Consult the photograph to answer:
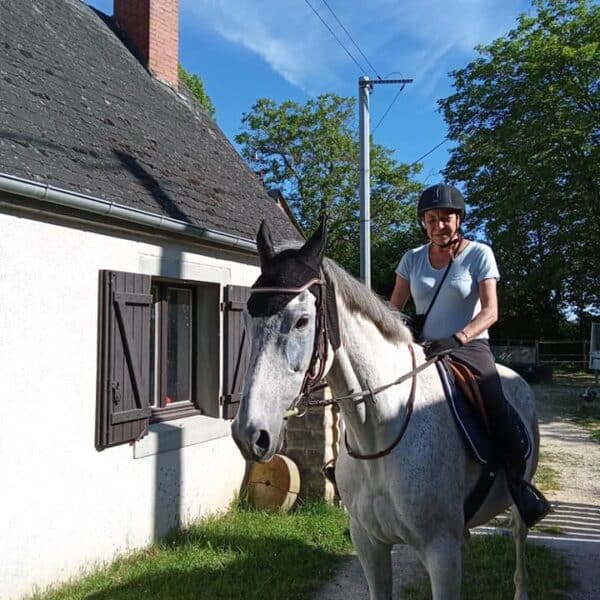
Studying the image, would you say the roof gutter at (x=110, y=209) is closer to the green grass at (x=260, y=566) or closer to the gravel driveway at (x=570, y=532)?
the green grass at (x=260, y=566)

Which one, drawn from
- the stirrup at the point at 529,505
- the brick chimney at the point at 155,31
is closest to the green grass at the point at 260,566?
the stirrup at the point at 529,505

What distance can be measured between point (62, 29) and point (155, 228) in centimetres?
425

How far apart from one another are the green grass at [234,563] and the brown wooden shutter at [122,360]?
101cm

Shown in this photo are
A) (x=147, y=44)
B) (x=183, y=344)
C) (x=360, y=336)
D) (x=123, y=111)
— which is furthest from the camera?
(x=147, y=44)

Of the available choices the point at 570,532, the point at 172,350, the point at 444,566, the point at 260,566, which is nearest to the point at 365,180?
the point at 172,350

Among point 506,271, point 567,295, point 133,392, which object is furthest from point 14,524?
point 567,295

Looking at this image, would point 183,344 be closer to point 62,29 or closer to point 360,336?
point 360,336

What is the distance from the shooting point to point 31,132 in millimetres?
4773

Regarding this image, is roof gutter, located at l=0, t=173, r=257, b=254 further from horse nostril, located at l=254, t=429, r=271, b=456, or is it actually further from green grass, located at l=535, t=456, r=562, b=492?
green grass, located at l=535, t=456, r=562, b=492

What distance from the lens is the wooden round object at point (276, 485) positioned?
19.9 ft

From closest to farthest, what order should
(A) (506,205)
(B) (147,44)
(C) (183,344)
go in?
(C) (183,344) < (B) (147,44) < (A) (506,205)

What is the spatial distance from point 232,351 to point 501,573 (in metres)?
3.23

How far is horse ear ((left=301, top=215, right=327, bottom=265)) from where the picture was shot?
234cm

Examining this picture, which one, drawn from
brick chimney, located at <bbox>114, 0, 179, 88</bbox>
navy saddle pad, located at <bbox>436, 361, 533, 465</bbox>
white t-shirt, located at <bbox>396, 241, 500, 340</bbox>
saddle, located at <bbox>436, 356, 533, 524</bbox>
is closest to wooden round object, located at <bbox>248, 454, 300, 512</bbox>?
white t-shirt, located at <bbox>396, 241, 500, 340</bbox>
